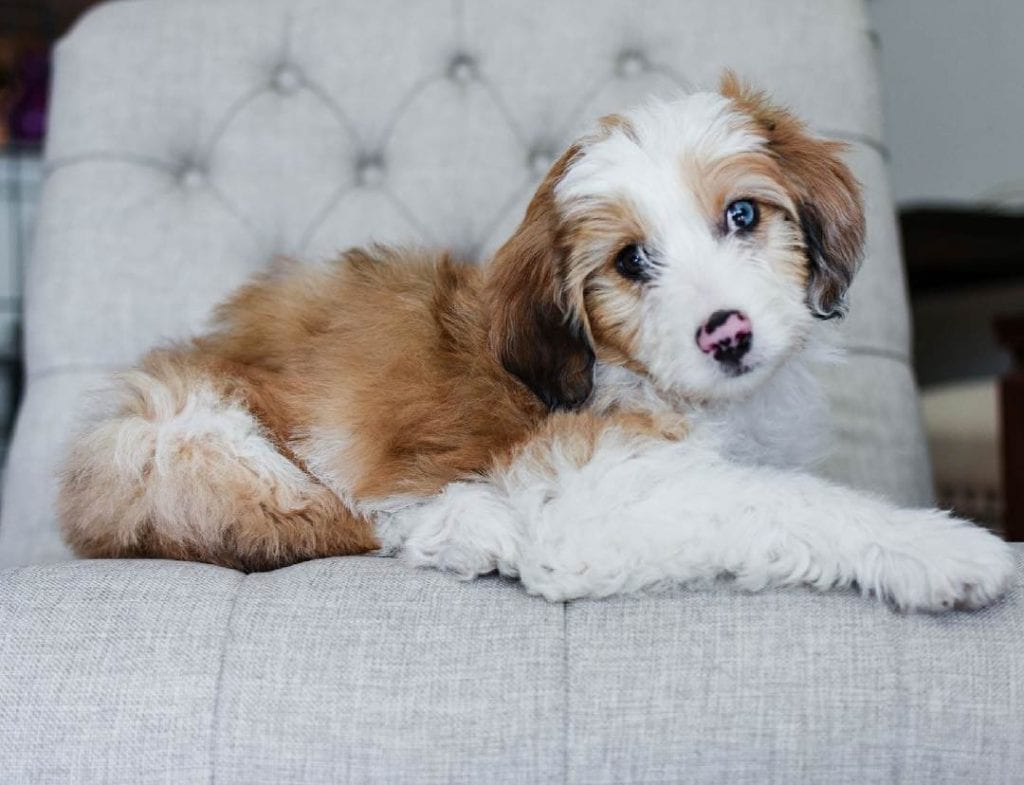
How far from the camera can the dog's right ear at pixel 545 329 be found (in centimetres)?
120

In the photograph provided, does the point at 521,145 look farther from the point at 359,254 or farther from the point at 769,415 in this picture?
the point at 769,415

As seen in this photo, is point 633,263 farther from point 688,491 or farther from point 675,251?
point 688,491

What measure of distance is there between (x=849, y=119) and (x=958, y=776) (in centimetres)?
131

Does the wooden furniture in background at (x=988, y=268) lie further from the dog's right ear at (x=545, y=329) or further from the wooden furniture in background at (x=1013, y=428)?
the dog's right ear at (x=545, y=329)

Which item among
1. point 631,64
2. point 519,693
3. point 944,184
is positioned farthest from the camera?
point 944,184

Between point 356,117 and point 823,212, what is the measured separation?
3.45ft

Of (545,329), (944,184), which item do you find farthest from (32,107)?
(944,184)

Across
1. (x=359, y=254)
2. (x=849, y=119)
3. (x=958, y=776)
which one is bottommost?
(x=958, y=776)

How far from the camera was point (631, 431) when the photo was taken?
46.1 inches

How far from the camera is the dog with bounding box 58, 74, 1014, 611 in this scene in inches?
41.6

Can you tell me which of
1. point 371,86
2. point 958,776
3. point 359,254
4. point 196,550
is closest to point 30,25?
point 371,86

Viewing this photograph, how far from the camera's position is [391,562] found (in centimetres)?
119

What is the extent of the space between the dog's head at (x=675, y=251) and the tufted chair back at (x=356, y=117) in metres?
0.71

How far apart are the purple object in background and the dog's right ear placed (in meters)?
2.46
